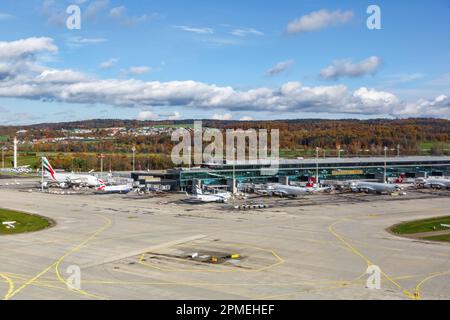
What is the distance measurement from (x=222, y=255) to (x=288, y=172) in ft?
290

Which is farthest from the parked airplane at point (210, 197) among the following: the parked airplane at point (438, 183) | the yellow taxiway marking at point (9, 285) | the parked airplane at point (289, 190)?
the parked airplane at point (438, 183)

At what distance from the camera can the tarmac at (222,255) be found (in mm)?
39438

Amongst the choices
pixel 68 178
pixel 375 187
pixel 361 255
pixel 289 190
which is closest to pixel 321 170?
pixel 375 187

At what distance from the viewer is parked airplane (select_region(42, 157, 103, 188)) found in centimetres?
13838

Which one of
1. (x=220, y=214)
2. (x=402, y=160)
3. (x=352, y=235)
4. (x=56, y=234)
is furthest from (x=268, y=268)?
(x=402, y=160)

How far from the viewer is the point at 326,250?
55156 mm

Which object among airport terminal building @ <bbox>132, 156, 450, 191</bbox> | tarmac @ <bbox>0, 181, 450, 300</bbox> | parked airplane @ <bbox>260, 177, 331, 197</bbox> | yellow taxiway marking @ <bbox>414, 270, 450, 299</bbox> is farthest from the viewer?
airport terminal building @ <bbox>132, 156, 450, 191</bbox>

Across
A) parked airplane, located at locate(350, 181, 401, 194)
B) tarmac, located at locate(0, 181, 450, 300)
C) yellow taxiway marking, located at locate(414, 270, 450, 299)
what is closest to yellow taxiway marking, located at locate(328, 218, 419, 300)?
tarmac, located at locate(0, 181, 450, 300)

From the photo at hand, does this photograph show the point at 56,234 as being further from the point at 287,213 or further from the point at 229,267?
the point at 287,213

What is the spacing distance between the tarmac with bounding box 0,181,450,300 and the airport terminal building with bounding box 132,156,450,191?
3618 centimetres

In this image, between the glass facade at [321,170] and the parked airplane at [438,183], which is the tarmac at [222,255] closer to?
the glass facade at [321,170]

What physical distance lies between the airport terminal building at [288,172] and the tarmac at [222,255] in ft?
119

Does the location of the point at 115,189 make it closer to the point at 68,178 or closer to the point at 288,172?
the point at 68,178

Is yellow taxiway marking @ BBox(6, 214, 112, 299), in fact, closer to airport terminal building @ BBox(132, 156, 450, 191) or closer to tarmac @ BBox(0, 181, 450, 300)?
tarmac @ BBox(0, 181, 450, 300)
